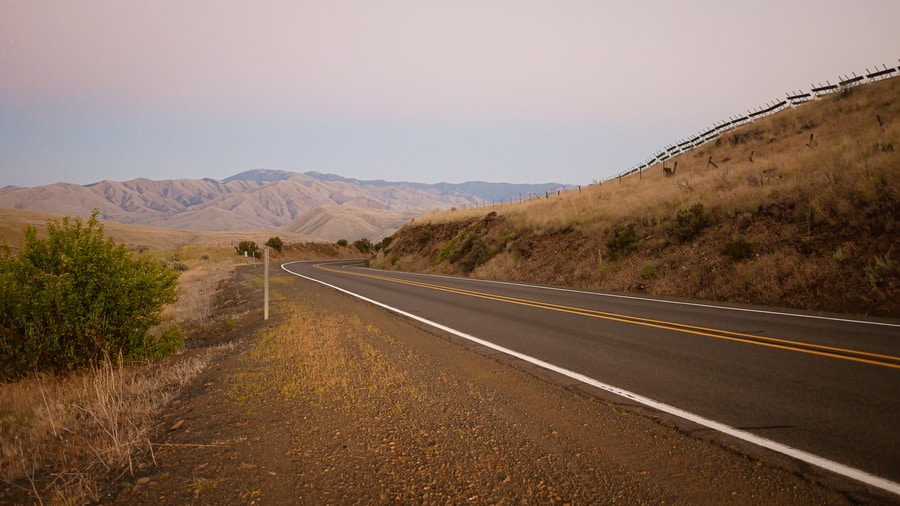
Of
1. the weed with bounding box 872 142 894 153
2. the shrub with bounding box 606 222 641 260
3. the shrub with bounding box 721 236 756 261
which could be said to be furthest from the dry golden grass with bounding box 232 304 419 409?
the weed with bounding box 872 142 894 153

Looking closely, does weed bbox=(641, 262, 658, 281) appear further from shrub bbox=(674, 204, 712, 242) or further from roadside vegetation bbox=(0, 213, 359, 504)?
roadside vegetation bbox=(0, 213, 359, 504)

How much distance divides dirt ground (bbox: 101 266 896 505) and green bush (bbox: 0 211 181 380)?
2909mm

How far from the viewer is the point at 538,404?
4.67m

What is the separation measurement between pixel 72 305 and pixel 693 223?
56.5ft

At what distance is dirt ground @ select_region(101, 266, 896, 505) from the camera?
3047 mm

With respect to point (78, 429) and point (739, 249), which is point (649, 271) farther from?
point (78, 429)

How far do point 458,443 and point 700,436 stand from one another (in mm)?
2047

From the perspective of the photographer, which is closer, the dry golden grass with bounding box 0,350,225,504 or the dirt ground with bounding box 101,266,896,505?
the dirt ground with bounding box 101,266,896,505

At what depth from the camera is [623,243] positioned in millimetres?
17719

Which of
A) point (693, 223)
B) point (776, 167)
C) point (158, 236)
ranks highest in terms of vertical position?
point (776, 167)

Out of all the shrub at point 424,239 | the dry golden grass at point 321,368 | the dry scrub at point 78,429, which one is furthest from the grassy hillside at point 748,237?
the dry scrub at point 78,429

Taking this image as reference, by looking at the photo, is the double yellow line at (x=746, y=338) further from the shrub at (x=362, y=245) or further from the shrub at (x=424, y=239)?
the shrub at (x=362, y=245)

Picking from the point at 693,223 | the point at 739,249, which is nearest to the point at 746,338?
the point at 739,249

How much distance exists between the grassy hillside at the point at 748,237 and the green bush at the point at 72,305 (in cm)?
1337
